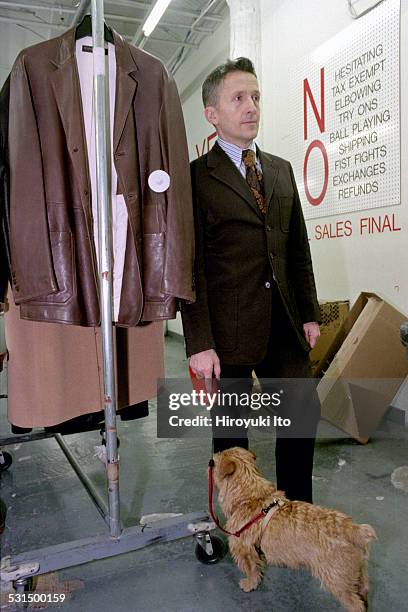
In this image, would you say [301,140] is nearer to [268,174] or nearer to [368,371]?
[368,371]

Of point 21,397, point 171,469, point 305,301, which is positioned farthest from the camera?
point 171,469

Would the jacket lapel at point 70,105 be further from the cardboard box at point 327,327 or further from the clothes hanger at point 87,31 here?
the cardboard box at point 327,327

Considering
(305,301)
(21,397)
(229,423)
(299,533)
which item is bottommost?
(299,533)

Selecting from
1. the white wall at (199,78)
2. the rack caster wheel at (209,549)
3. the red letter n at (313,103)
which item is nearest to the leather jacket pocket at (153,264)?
the rack caster wheel at (209,549)

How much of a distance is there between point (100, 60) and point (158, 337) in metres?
0.90

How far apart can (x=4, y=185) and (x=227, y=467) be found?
1.06 meters

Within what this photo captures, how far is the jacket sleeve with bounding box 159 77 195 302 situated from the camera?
4.54 ft

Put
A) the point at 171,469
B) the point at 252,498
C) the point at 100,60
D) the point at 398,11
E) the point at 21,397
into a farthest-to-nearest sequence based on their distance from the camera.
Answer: the point at 398,11 → the point at 171,469 → the point at 21,397 → the point at 252,498 → the point at 100,60

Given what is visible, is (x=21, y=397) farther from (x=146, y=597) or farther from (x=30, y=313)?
(x=146, y=597)

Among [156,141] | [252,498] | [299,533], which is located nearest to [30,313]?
[156,141]

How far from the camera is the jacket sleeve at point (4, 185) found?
1.35 m

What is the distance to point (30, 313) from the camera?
135 cm

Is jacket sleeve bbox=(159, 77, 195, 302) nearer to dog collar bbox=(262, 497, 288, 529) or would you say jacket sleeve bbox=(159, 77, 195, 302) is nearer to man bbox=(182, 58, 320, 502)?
man bbox=(182, 58, 320, 502)

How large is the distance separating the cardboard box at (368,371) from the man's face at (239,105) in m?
1.65
